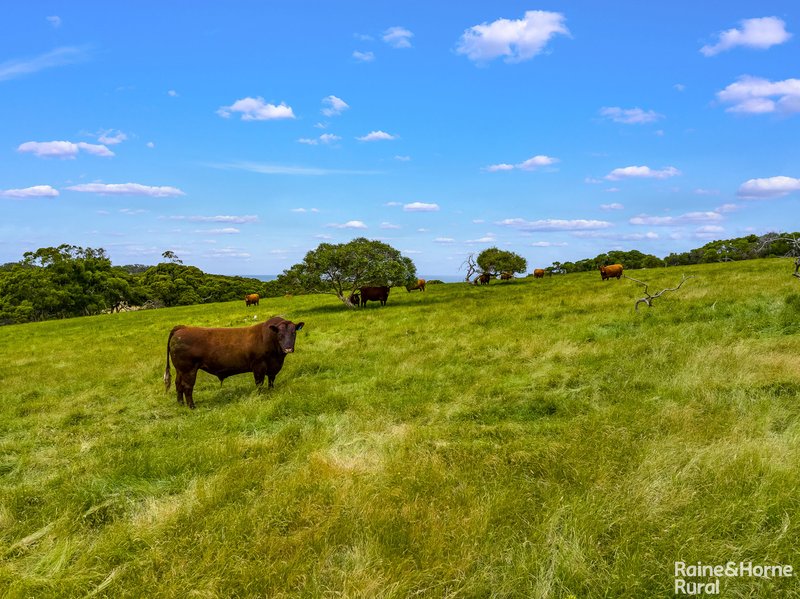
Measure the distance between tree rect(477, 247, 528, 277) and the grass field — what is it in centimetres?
3137

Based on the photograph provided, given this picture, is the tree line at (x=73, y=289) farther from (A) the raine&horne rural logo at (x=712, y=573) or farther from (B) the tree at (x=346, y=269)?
(A) the raine&horne rural logo at (x=712, y=573)

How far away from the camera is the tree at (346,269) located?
84.6 ft

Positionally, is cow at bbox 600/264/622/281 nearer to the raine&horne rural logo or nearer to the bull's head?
the bull's head

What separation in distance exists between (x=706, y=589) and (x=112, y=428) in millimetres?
9731

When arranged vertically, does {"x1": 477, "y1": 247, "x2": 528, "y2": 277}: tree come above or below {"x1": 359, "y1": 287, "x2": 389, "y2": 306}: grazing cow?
above

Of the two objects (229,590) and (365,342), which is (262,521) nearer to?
(229,590)

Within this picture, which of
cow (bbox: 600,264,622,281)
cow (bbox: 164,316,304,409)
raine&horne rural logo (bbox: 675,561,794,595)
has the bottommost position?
raine&horne rural logo (bbox: 675,561,794,595)

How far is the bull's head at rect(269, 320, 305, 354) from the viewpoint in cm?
986

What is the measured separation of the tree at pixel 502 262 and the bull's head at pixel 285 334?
34.1 meters

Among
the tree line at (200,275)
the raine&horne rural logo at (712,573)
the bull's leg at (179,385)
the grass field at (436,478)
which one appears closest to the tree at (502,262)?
the tree line at (200,275)

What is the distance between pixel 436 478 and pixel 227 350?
7.07 meters

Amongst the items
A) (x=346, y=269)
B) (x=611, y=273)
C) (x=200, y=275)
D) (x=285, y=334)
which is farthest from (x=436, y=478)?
(x=200, y=275)

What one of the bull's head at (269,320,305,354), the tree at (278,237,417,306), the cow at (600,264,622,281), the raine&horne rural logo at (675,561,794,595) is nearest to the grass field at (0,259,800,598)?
the raine&horne rural logo at (675,561,794,595)

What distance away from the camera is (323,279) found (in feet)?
86.3
